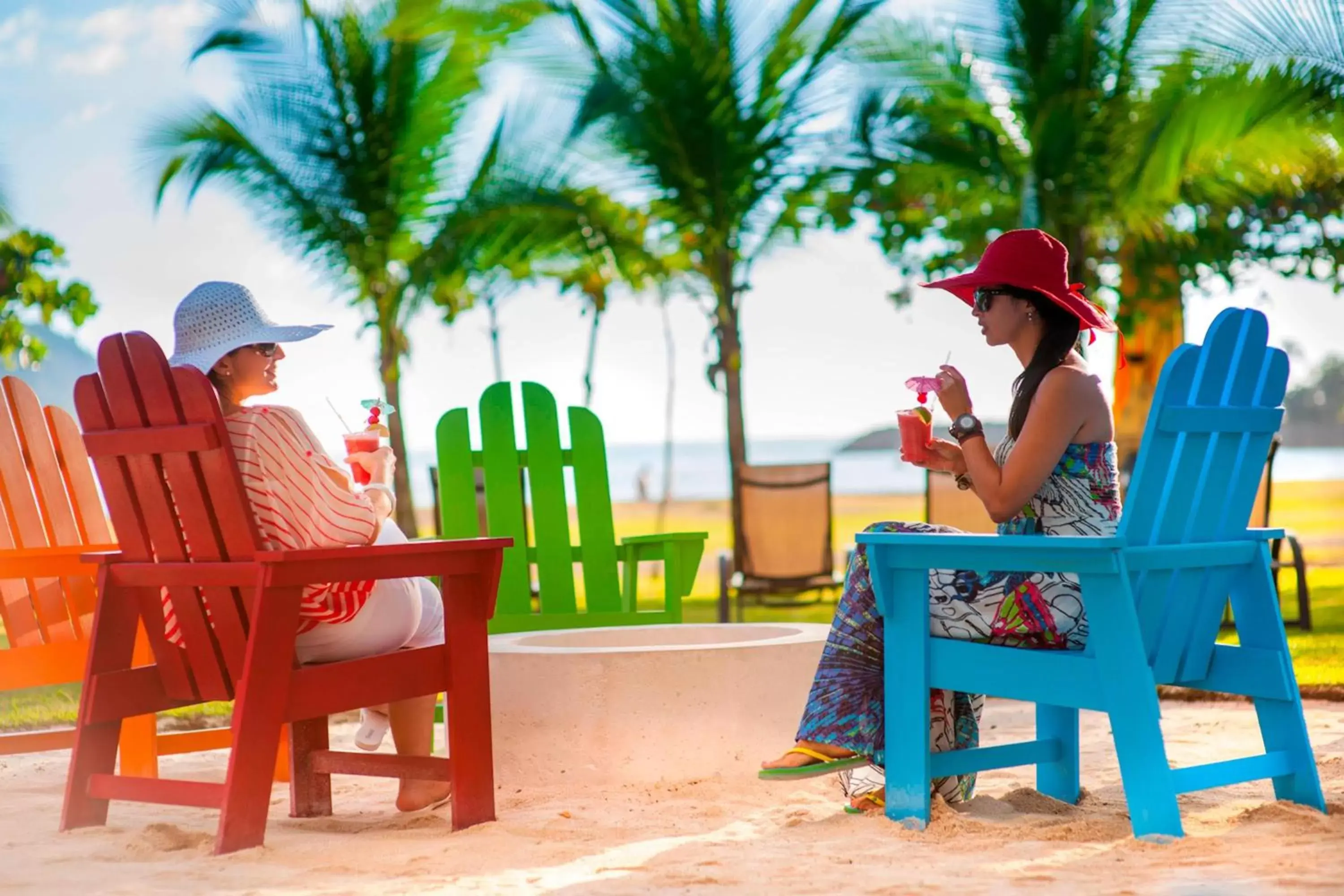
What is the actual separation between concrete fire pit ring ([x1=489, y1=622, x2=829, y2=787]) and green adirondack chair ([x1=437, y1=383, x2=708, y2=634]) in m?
0.92

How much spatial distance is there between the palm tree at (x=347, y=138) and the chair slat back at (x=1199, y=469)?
30.3 ft

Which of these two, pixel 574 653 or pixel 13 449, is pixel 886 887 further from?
pixel 13 449

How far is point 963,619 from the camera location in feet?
11.1

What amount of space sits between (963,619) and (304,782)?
183 cm

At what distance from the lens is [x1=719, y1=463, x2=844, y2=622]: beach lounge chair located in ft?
31.5

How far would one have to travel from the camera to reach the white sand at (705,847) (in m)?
2.82

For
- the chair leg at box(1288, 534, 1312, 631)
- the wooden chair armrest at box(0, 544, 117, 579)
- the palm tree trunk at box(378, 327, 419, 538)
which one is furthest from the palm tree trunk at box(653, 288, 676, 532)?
the wooden chair armrest at box(0, 544, 117, 579)

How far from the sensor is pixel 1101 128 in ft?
36.0

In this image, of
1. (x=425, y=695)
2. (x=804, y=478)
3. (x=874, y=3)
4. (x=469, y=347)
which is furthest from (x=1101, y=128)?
(x=469, y=347)

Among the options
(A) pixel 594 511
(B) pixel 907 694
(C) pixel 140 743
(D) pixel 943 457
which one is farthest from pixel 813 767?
(C) pixel 140 743

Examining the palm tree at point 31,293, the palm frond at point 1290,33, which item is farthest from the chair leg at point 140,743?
the palm frond at point 1290,33

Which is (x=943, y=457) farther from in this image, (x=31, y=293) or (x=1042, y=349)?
(x=31, y=293)

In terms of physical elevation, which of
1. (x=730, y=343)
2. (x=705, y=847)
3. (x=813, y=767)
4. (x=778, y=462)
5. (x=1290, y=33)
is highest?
(x=1290, y=33)

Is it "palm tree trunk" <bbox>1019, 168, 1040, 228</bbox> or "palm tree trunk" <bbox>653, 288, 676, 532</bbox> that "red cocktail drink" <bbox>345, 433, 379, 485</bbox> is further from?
"palm tree trunk" <bbox>653, 288, 676, 532</bbox>
